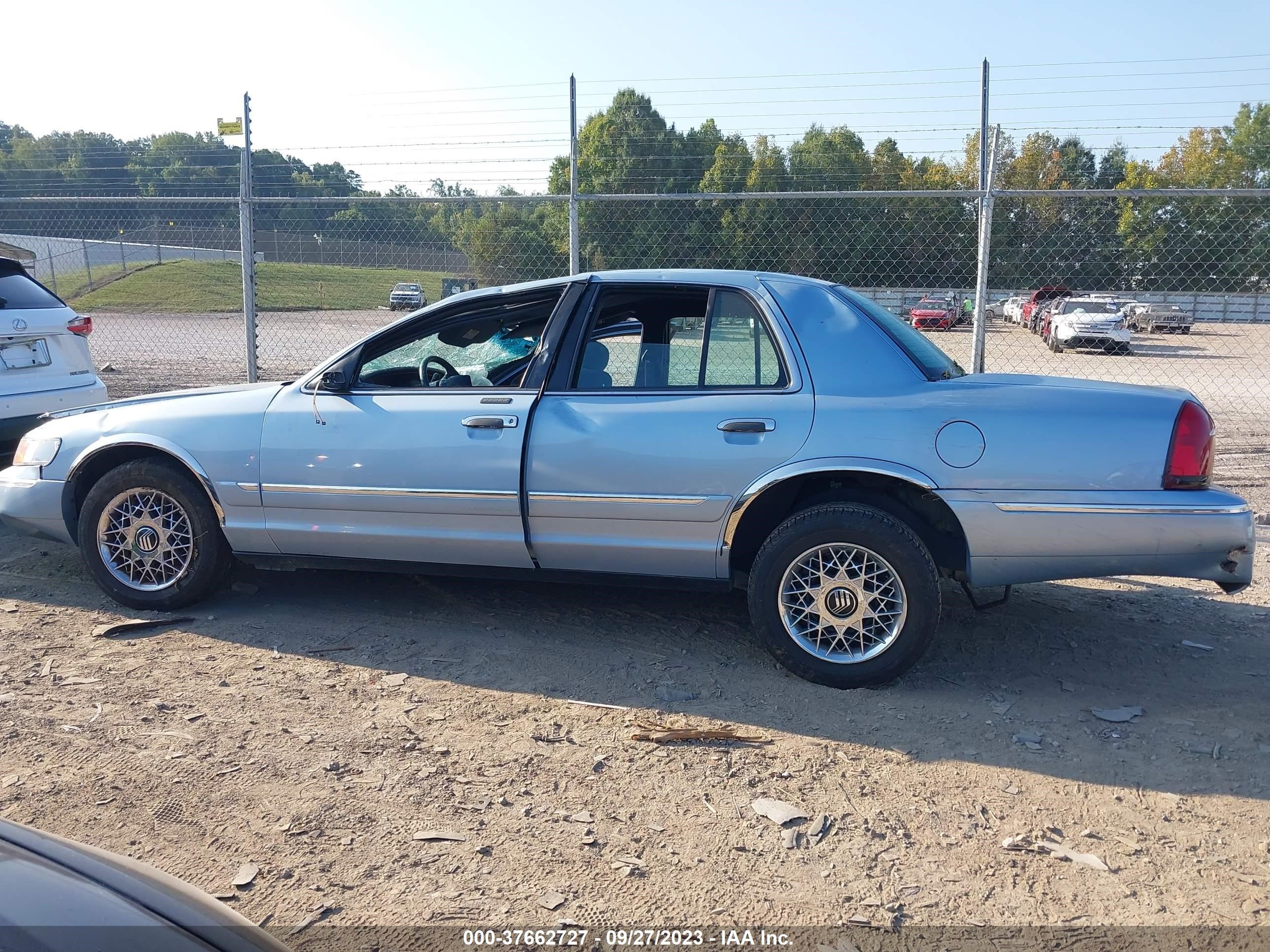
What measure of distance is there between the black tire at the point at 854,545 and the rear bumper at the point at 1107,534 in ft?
0.77

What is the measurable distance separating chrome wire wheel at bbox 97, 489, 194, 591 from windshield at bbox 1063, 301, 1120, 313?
2274 centimetres

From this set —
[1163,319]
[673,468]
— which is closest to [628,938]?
[673,468]

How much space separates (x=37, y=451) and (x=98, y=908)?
169 inches

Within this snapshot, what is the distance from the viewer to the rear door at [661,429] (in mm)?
4207

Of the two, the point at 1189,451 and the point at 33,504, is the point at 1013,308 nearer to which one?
the point at 1189,451

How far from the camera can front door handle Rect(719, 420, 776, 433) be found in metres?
4.17

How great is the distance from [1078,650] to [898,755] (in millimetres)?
1484

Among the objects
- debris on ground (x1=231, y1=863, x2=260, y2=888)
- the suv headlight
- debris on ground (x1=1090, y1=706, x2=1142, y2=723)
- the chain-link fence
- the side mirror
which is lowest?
debris on ground (x1=231, y1=863, x2=260, y2=888)

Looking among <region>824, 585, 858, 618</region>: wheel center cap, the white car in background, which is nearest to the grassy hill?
the white car in background

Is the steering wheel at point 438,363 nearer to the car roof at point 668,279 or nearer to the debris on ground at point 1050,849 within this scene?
the car roof at point 668,279

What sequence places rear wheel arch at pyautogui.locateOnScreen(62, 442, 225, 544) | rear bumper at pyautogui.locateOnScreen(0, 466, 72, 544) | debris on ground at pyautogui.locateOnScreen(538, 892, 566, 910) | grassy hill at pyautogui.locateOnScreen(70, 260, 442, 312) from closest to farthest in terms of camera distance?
debris on ground at pyautogui.locateOnScreen(538, 892, 566, 910), rear wheel arch at pyautogui.locateOnScreen(62, 442, 225, 544), rear bumper at pyautogui.locateOnScreen(0, 466, 72, 544), grassy hill at pyautogui.locateOnScreen(70, 260, 442, 312)

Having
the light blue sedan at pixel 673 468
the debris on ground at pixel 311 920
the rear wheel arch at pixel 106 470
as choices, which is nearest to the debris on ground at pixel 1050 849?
the light blue sedan at pixel 673 468

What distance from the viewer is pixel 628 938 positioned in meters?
2.60

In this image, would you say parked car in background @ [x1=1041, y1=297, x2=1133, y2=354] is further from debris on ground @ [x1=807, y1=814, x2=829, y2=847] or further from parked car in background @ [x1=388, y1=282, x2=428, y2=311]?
debris on ground @ [x1=807, y1=814, x2=829, y2=847]
